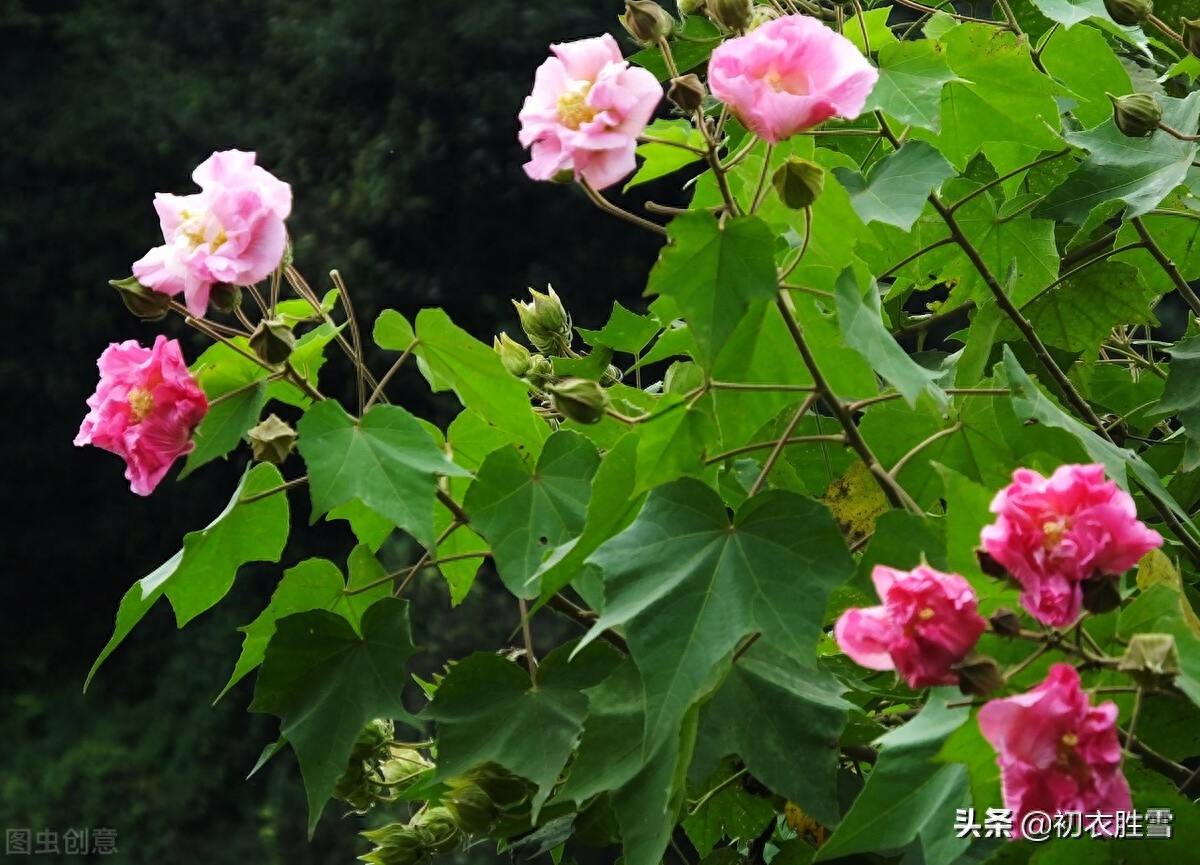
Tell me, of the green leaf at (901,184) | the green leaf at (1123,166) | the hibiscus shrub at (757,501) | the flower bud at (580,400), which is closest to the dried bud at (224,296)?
the hibiscus shrub at (757,501)

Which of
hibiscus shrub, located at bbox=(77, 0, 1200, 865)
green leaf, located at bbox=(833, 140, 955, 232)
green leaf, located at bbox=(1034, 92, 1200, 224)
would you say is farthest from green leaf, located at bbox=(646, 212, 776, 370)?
green leaf, located at bbox=(1034, 92, 1200, 224)

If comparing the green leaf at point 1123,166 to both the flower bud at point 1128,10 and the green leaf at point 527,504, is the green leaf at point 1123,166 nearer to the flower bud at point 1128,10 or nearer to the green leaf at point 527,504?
the flower bud at point 1128,10

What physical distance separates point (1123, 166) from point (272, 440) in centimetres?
34

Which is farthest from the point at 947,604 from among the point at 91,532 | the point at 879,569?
the point at 91,532

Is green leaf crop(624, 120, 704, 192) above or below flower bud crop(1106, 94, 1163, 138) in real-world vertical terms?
above

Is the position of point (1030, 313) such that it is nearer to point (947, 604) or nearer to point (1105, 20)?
point (1105, 20)

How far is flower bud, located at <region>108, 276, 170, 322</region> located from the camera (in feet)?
1.60

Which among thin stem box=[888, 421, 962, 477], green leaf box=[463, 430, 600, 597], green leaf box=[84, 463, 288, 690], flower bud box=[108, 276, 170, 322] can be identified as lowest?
green leaf box=[84, 463, 288, 690]

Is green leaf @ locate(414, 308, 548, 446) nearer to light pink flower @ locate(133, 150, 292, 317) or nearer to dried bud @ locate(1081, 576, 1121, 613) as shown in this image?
light pink flower @ locate(133, 150, 292, 317)

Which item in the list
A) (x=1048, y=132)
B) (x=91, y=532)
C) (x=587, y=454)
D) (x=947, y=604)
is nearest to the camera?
(x=947, y=604)

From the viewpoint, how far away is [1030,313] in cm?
70

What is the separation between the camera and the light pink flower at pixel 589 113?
Answer: 43 centimetres

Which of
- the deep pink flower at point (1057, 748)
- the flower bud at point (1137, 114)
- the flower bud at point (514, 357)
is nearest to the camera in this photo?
the deep pink flower at point (1057, 748)

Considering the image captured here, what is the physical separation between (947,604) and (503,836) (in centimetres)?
28
